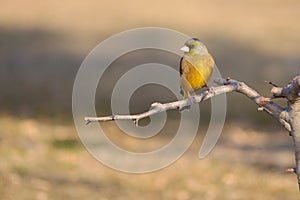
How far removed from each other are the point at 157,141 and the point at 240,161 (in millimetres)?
1278

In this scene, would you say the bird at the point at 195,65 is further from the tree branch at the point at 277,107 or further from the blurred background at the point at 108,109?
the blurred background at the point at 108,109

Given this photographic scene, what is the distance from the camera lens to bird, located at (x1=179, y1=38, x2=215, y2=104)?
3.88 meters

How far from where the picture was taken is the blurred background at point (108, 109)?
9266 millimetres

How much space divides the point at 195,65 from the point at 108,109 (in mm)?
8700

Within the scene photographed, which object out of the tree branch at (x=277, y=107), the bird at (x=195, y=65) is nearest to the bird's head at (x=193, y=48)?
the bird at (x=195, y=65)

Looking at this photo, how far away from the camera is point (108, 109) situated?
41.2ft

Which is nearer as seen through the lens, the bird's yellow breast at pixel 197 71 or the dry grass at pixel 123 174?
the bird's yellow breast at pixel 197 71

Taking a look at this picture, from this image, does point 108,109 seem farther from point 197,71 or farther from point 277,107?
point 197,71

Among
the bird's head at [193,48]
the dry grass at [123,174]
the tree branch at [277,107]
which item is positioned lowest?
the tree branch at [277,107]

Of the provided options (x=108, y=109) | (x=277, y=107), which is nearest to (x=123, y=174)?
(x=108, y=109)

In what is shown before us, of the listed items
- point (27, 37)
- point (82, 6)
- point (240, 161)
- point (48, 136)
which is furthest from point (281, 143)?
point (82, 6)

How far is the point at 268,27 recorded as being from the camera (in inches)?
850

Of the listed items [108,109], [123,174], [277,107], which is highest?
[108,109]

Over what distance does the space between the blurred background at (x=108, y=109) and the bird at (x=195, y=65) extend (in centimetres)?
466
